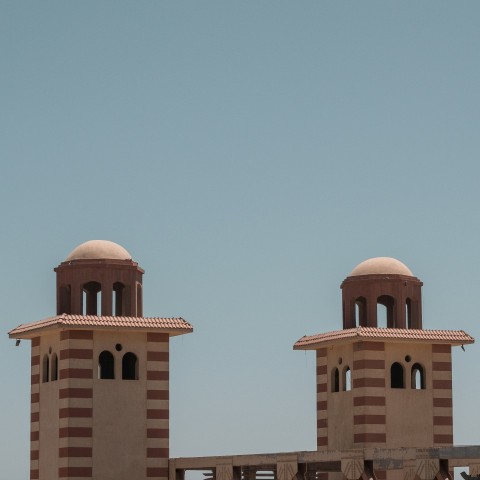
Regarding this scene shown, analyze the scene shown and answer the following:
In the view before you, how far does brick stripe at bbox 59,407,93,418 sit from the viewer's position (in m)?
59.7

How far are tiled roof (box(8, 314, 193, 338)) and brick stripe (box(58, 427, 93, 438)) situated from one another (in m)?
4.08

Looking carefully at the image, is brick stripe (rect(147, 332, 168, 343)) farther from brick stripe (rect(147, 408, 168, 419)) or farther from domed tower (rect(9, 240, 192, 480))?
brick stripe (rect(147, 408, 168, 419))

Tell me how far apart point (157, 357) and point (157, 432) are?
312 cm

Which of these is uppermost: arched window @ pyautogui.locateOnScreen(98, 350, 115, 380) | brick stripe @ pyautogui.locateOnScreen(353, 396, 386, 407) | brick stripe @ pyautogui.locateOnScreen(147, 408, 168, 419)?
arched window @ pyautogui.locateOnScreen(98, 350, 115, 380)

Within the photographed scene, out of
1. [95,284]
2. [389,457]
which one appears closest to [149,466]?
[95,284]

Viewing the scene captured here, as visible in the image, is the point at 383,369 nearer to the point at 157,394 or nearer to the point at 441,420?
the point at 441,420

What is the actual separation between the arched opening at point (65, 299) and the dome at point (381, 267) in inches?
493

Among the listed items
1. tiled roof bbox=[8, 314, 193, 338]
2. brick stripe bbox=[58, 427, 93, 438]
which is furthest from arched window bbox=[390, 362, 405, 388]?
brick stripe bbox=[58, 427, 93, 438]

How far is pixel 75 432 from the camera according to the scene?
59.6 meters

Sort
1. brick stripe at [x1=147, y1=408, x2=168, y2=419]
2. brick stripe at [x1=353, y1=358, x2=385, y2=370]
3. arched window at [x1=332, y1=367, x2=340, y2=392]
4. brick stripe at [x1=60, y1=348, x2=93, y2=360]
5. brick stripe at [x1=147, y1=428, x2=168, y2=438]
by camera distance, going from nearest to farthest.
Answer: brick stripe at [x1=60, y1=348, x2=93, y2=360], brick stripe at [x1=147, y1=428, x2=168, y2=438], brick stripe at [x1=147, y1=408, x2=168, y2=419], brick stripe at [x1=353, y1=358, x2=385, y2=370], arched window at [x1=332, y1=367, x2=340, y2=392]

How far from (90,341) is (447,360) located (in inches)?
612

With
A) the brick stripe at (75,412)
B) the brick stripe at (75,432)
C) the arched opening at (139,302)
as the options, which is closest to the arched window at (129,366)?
the arched opening at (139,302)

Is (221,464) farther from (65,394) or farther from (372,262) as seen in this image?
(372,262)

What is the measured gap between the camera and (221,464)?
5819 centimetres
